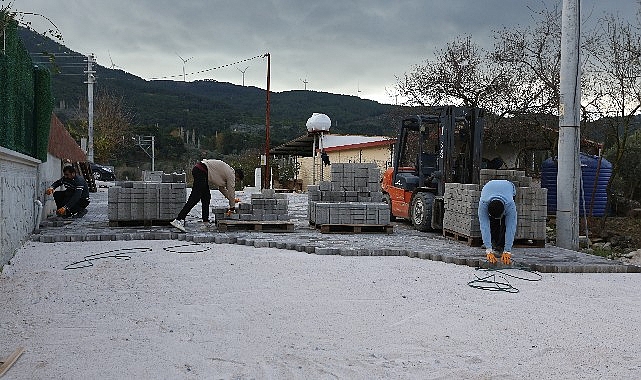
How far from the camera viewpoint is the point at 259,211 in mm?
12562

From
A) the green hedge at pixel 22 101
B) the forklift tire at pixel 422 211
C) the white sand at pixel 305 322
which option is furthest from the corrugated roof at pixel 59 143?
the forklift tire at pixel 422 211

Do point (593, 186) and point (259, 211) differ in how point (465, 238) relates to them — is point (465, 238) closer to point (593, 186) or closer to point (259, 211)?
point (259, 211)

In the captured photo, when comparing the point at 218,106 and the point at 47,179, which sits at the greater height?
the point at 218,106

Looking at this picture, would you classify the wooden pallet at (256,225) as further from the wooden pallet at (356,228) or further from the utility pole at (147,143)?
the utility pole at (147,143)

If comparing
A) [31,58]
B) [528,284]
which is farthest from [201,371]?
[31,58]

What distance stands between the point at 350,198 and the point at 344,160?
23148 millimetres

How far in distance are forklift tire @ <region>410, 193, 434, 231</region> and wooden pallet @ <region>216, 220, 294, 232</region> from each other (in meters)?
2.99

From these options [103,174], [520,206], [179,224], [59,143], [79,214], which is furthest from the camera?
[103,174]

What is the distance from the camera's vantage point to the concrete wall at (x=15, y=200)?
25.8 feet

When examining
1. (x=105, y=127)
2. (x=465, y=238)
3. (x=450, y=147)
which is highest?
(x=105, y=127)

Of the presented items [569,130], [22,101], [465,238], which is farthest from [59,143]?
[569,130]

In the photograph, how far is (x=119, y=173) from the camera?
53.0 meters

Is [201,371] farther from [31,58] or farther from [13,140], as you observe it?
[31,58]

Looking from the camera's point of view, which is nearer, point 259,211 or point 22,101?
point 22,101
